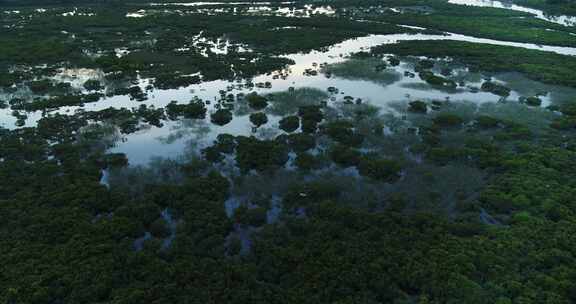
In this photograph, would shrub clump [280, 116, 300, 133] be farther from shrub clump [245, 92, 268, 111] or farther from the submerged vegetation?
shrub clump [245, 92, 268, 111]

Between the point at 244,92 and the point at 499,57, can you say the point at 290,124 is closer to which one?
the point at 244,92

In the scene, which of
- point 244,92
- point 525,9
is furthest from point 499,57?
point 525,9

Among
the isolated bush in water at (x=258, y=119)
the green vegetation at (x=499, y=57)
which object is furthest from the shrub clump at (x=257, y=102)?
the green vegetation at (x=499, y=57)

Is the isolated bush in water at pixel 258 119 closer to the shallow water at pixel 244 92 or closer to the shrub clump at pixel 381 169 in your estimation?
the shallow water at pixel 244 92

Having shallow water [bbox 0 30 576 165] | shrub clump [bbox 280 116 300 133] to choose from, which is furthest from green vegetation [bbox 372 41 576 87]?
shrub clump [bbox 280 116 300 133]

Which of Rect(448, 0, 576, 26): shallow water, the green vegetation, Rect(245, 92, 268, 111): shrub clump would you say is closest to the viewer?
Rect(245, 92, 268, 111): shrub clump
